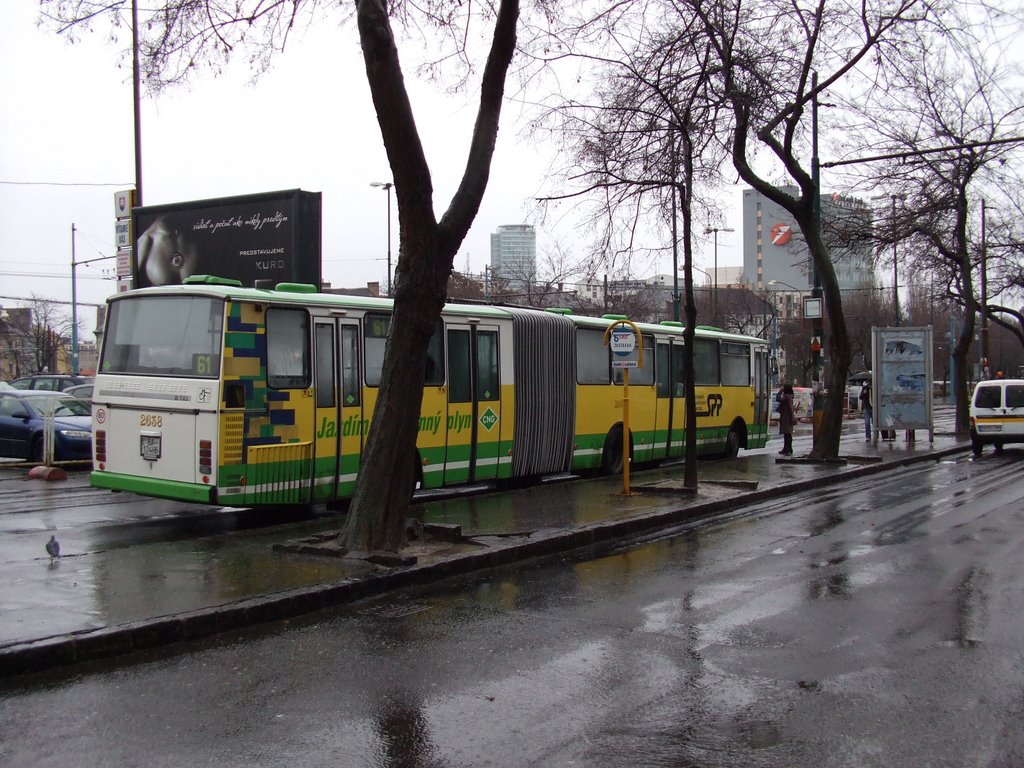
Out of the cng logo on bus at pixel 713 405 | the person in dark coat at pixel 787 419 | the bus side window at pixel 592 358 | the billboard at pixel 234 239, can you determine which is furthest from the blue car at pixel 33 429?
the person in dark coat at pixel 787 419

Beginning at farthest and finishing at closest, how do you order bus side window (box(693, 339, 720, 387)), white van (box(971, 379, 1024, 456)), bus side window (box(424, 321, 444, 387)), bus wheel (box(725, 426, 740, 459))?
white van (box(971, 379, 1024, 456))
bus wheel (box(725, 426, 740, 459))
bus side window (box(693, 339, 720, 387))
bus side window (box(424, 321, 444, 387))

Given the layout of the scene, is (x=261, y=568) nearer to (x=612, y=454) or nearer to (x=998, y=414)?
(x=612, y=454)

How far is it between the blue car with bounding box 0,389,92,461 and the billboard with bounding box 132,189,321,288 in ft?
11.9

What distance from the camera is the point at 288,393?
1136 centimetres

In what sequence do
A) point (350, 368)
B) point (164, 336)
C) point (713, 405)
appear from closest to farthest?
point (164, 336) → point (350, 368) → point (713, 405)

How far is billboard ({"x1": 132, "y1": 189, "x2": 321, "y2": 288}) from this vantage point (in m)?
20.8

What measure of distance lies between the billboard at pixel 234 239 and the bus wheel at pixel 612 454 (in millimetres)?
7905

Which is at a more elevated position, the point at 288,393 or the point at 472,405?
the point at 288,393

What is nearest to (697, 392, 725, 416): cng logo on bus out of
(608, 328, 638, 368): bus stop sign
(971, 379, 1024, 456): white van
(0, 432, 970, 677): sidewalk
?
(0, 432, 970, 677): sidewalk

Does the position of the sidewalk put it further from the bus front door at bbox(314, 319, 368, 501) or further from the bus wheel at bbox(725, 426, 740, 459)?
the bus wheel at bbox(725, 426, 740, 459)

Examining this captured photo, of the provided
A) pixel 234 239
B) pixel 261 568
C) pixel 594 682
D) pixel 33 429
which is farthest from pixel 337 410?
pixel 234 239

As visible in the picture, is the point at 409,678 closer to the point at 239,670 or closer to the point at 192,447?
the point at 239,670

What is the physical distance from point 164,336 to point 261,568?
3.92 metres

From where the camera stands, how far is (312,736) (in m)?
4.87
